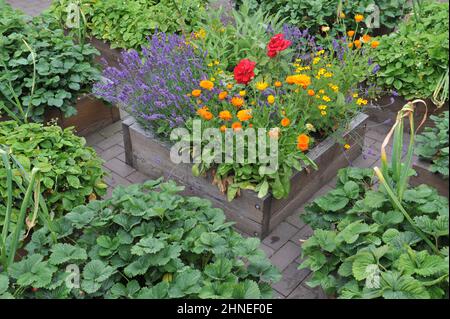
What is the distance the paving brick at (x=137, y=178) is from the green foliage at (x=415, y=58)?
6.56ft

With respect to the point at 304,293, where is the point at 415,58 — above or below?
above

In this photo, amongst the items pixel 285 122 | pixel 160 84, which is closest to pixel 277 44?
pixel 285 122

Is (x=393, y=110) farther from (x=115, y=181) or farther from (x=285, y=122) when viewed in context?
(x=115, y=181)

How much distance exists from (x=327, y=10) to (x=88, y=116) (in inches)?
92.3

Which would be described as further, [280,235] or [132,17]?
[132,17]

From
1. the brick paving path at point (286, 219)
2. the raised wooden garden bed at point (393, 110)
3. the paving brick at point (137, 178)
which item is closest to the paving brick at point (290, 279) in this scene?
the brick paving path at point (286, 219)

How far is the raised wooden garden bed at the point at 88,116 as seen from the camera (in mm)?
3955

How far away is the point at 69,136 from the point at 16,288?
3.84 feet

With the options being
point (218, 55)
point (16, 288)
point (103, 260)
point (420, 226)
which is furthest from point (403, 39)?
point (16, 288)

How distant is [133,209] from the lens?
2520 mm

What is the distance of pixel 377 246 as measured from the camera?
2.57 metres

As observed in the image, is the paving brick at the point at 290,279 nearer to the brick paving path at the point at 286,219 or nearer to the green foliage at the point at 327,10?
the brick paving path at the point at 286,219

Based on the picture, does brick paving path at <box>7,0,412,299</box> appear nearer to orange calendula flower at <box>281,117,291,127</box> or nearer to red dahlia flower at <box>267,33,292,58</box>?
orange calendula flower at <box>281,117,291,127</box>

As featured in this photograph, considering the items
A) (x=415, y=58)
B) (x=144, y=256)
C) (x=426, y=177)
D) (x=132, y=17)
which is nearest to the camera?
(x=144, y=256)
